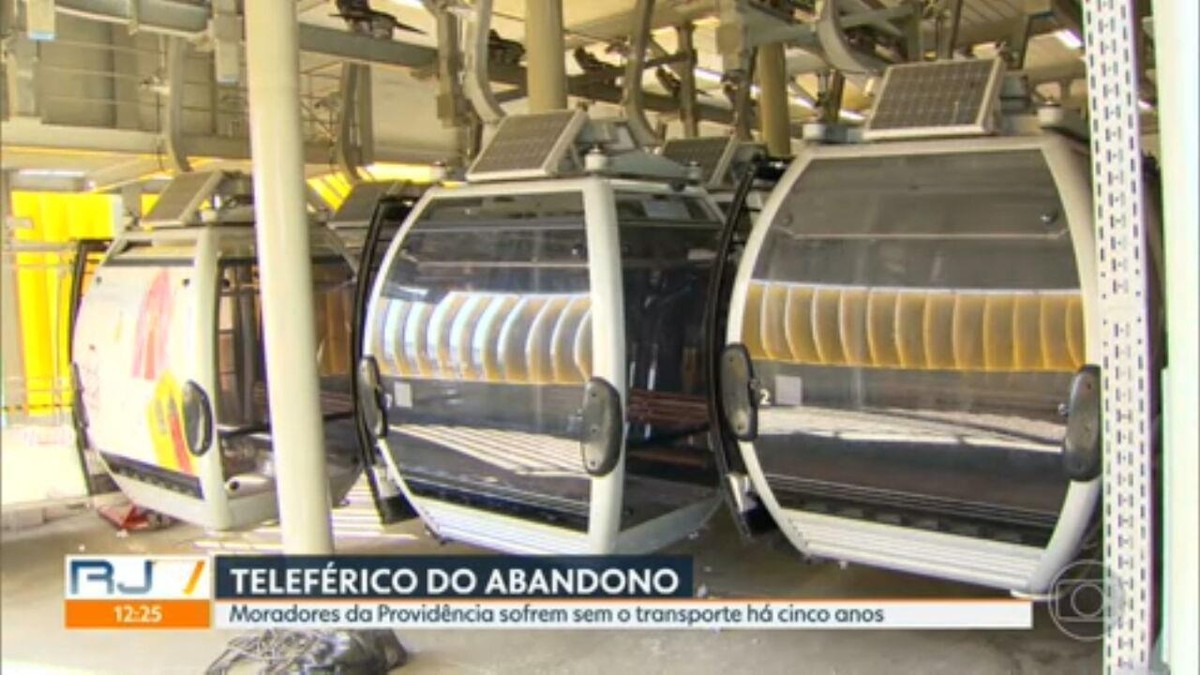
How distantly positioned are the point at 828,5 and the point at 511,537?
3.15m

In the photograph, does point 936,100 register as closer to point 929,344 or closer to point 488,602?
point 929,344

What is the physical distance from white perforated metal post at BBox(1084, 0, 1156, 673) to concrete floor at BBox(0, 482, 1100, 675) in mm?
1860

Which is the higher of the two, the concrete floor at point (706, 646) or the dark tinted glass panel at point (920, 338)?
the dark tinted glass panel at point (920, 338)

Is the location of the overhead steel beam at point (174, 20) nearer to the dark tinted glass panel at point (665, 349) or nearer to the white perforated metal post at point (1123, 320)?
the dark tinted glass panel at point (665, 349)

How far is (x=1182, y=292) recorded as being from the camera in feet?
5.22

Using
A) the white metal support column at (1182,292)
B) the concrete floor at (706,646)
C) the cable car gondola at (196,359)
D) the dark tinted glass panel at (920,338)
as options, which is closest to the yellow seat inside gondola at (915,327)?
the dark tinted glass panel at (920,338)

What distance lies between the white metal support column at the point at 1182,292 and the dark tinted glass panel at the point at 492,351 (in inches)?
85.3

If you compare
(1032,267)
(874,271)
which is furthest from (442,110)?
(1032,267)

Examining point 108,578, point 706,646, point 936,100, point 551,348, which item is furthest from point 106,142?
point 936,100

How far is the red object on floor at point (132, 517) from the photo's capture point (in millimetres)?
5996

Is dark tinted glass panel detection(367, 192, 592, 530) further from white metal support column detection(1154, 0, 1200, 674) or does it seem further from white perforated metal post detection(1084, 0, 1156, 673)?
white metal support column detection(1154, 0, 1200, 674)

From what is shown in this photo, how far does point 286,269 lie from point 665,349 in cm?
160

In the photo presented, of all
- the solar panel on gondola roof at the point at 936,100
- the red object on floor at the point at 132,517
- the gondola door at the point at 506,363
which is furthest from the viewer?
the red object on floor at the point at 132,517

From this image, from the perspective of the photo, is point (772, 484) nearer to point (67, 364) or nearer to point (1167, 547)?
point (1167, 547)
